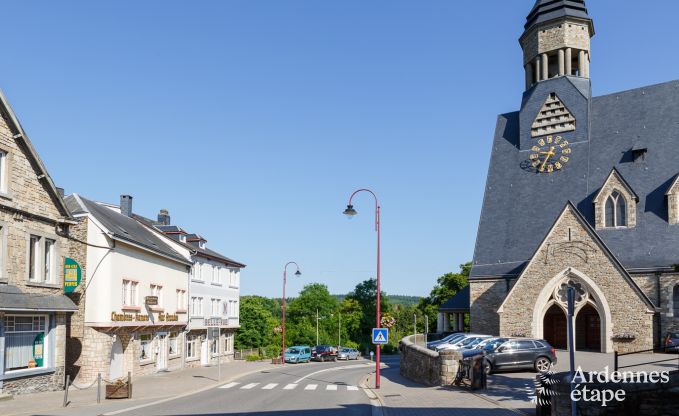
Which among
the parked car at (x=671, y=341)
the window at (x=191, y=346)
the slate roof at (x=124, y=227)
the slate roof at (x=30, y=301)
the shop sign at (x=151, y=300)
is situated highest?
the slate roof at (x=124, y=227)

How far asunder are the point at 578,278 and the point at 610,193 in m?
7.70

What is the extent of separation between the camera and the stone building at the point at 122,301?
2898 cm

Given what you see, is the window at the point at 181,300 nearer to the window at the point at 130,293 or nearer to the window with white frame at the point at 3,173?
the window at the point at 130,293

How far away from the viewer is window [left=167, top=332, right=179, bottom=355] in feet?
123

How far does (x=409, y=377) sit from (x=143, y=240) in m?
16.5

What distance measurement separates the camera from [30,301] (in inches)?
896

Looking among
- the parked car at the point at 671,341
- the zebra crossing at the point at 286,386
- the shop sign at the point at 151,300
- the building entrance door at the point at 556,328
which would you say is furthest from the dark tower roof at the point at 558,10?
the shop sign at the point at 151,300

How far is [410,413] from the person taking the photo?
17031 millimetres

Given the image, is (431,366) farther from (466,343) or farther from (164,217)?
(164,217)

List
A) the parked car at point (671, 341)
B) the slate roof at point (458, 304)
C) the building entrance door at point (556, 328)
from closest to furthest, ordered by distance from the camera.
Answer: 1. the parked car at point (671, 341)
2. the building entrance door at point (556, 328)
3. the slate roof at point (458, 304)

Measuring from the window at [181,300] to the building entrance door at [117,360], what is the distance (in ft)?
24.9

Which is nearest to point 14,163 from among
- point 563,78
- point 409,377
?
point 409,377

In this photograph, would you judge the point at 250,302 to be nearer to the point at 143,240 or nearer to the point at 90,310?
the point at 143,240

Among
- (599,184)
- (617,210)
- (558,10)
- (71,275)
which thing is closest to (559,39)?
(558,10)
